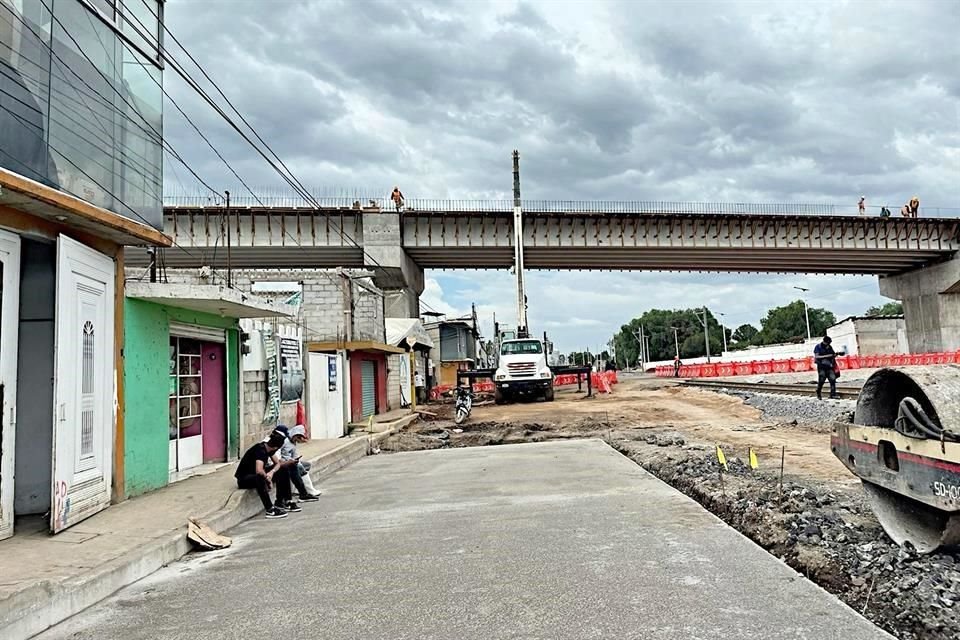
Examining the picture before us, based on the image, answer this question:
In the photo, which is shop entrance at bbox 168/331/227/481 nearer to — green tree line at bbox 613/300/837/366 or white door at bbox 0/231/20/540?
white door at bbox 0/231/20/540

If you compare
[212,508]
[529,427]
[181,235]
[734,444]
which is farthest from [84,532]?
[181,235]

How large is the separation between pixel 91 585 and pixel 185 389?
6310mm

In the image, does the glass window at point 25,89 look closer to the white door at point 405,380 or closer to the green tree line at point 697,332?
the white door at point 405,380

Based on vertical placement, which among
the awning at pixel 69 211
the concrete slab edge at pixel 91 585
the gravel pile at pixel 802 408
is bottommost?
the concrete slab edge at pixel 91 585

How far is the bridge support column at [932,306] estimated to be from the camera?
4144cm

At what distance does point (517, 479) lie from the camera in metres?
10.3

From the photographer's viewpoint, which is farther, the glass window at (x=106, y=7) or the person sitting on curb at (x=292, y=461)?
the person sitting on curb at (x=292, y=461)

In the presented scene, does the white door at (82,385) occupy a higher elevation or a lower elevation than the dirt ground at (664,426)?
higher

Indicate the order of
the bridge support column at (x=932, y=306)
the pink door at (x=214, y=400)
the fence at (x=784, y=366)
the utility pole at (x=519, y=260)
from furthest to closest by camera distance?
the bridge support column at (x=932, y=306) < the fence at (x=784, y=366) < the utility pole at (x=519, y=260) < the pink door at (x=214, y=400)

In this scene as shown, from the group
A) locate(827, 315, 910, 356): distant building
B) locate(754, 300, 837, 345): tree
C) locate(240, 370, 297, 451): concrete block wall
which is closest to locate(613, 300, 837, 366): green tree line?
locate(754, 300, 837, 345): tree

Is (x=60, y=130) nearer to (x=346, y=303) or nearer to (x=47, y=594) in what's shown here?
(x=47, y=594)

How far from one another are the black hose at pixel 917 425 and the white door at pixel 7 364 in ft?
25.0

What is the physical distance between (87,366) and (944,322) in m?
47.9

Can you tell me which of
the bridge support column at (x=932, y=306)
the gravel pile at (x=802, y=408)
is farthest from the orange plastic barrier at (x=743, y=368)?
the gravel pile at (x=802, y=408)
